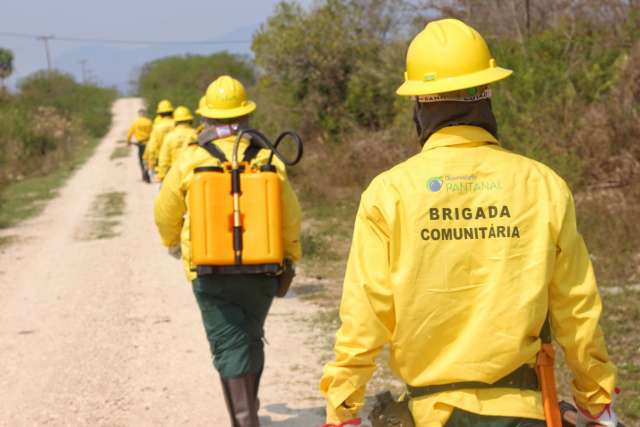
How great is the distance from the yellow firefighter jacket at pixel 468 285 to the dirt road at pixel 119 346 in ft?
10.5

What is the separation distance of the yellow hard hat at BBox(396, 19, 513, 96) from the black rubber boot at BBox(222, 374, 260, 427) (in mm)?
2638

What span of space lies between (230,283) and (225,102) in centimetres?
103

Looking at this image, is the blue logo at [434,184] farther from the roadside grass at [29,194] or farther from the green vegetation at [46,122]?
the green vegetation at [46,122]

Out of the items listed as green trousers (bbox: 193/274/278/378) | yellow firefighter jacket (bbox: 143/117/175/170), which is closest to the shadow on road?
green trousers (bbox: 193/274/278/378)

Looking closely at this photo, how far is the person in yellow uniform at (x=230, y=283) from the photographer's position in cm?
487

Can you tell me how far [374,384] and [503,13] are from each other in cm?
1061

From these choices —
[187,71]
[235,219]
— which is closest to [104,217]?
[235,219]

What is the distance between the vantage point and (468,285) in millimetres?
2559

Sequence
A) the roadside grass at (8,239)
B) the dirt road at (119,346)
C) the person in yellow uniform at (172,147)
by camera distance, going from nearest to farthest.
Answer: the dirt road at (119,346), the person in yellow uniform at (172,147), the roadside grass at (8,239)

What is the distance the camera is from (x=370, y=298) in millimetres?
2604

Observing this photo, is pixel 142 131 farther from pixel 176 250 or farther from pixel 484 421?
pixel 484 421


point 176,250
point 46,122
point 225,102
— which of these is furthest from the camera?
point 46,122

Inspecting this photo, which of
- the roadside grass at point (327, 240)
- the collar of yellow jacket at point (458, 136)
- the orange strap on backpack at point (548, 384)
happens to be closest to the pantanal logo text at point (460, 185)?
the collar of yellow jacket at point (458, 136)

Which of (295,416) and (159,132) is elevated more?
(159,132)
